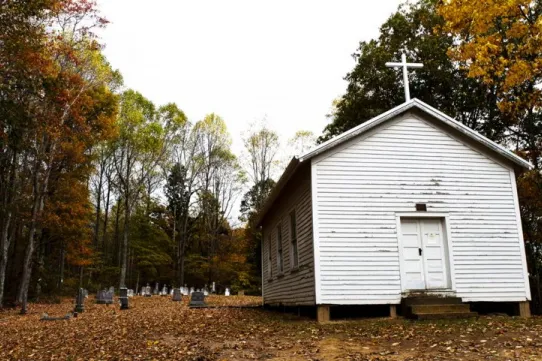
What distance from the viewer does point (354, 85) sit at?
27.5 meters

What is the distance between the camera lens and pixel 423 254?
11.9 metres

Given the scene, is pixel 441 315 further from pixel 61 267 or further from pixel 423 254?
pixel 61 267

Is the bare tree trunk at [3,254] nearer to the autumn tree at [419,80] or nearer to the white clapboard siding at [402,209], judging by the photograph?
the white clapboard siding at [402,209]

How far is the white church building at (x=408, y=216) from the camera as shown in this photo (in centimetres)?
1149

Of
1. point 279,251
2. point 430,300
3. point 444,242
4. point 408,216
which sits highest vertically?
point 408,216

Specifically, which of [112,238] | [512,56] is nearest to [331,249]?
[512,56]

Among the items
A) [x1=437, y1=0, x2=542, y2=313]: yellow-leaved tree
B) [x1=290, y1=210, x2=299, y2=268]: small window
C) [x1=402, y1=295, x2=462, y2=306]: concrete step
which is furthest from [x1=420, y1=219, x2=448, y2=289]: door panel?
[x1=437, y1=0, x2=542, y2=313]: yellow-leaved tree

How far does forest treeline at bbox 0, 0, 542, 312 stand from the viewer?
1416cm

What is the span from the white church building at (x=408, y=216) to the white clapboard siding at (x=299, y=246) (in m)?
0.07

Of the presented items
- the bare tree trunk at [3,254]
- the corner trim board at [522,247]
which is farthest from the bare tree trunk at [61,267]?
the corner trim board at [522,247]

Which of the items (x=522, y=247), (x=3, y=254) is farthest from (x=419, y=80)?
(x=3, y=254)

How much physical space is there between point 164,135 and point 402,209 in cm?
2742

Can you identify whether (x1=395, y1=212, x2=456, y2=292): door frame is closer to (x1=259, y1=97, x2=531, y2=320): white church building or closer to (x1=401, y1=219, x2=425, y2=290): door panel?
(x1=259, y1=97, x2=531, y2=320): white church building

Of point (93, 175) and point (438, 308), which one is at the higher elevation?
point (93, 175)
